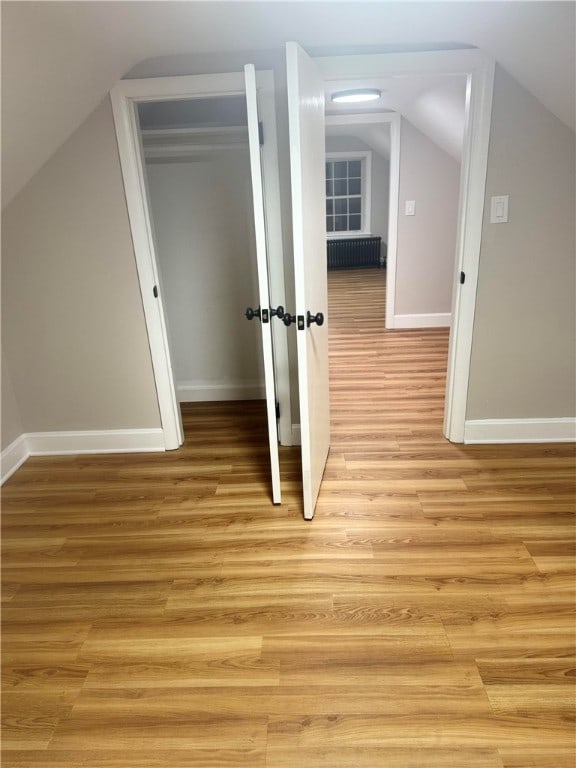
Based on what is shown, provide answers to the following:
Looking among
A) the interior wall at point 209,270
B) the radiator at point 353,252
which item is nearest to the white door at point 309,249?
the interior wall at point 209,270

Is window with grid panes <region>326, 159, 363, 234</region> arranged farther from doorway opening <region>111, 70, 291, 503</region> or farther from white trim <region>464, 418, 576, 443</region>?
white trim <region>464, 418, 576, 443</region>

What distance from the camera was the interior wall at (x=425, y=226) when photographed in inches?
169

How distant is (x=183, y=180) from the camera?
10.1ft

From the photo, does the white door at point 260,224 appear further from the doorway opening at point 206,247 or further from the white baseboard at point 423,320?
the white baseboard at point 423,320

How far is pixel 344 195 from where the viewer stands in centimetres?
824

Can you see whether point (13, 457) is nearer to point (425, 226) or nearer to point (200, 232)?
point (200, 232)

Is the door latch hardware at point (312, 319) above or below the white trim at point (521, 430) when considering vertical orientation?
above

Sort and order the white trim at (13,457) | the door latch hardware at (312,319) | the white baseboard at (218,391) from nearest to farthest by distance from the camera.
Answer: the door latch hardware at (312,319) < the white trim at (13,457) < the white baseboard at (218,391)

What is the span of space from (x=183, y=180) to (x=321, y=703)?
115 inches

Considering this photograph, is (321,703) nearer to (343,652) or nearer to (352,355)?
(343,652)

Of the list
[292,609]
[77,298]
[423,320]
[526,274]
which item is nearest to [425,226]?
[423,320]

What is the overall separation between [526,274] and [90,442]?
258cm

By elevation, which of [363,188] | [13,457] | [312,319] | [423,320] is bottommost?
[13,457]

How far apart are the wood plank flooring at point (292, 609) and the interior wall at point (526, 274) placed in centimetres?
34
